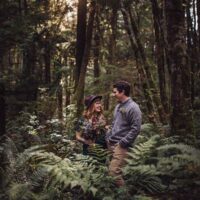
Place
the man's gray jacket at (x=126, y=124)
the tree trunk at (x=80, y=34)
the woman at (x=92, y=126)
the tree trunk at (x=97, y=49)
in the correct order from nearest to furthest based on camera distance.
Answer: the man's gray jacket at (x=126, y=124)
the woman at (x=92, y=126)
the tree trunk at (x=80, y=34)
the tree trunk at (x=97, y=49)

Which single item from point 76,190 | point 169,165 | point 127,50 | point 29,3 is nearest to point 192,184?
point 169,165

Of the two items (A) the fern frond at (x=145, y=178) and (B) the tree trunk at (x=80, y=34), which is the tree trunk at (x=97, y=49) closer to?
(B) the tree trunk at (x=80, y=34)

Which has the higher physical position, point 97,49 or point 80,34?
point 97,49

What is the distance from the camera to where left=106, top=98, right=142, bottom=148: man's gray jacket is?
25.5 feet

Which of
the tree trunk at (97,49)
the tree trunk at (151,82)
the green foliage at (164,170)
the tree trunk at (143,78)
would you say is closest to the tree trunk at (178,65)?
the green foliage at (164,170)

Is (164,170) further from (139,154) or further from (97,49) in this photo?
(97,49)

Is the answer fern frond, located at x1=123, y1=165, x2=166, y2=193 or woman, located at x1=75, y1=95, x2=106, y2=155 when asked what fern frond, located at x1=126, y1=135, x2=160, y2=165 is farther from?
woman, located at x1=75, y1=95, x2=106, y2=155

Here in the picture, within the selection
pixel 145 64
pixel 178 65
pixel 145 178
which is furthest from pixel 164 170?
pixel 145 64

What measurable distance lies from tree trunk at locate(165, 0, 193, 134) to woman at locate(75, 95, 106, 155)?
1.50m

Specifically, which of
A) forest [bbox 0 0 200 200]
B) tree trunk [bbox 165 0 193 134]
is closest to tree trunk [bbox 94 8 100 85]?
forest [bbox 0 0 200 200]

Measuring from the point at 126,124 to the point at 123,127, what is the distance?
8 centimetres

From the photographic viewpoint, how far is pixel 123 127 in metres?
7.94

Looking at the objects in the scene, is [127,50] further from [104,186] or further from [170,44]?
[104,186]

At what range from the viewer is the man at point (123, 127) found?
7766 millimetres
